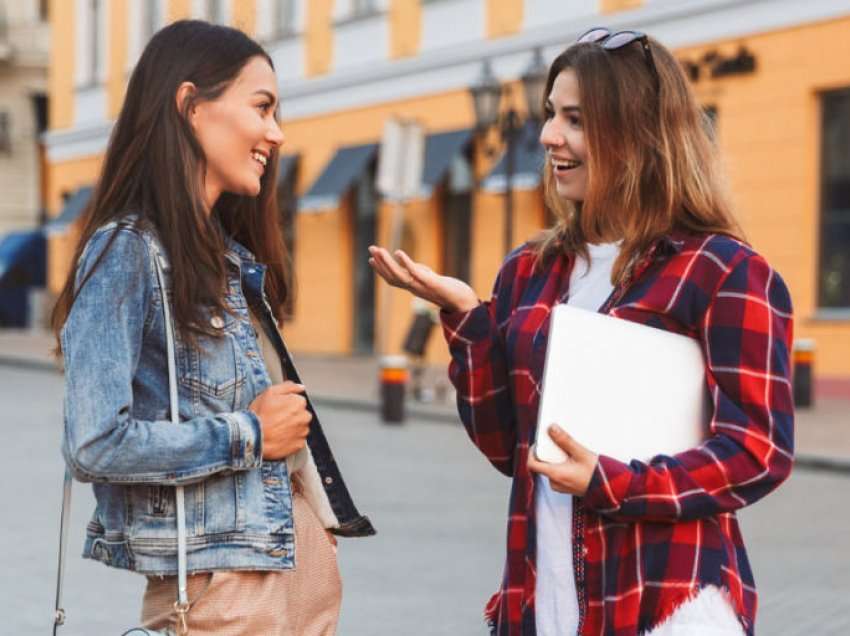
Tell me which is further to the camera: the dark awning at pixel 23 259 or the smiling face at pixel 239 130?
the dark awning at pixel 23 259

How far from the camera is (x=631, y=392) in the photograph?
2.52m

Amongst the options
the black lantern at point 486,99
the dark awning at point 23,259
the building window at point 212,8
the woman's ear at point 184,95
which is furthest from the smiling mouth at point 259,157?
the dark awning at point 23,259

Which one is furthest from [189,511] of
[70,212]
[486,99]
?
[70,212]

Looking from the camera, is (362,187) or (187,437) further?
(362,187)

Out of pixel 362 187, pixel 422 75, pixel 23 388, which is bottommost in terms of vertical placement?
pixel 23 388

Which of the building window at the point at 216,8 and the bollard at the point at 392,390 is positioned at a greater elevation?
the building window at the point at 216,8

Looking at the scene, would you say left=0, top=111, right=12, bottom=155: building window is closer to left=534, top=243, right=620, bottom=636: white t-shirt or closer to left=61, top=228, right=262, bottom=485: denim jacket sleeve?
left=61, top=228, right=262, bottom=485: denim jacket sleeve

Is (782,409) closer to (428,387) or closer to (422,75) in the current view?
(428,387)

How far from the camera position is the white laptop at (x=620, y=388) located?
2.47 m

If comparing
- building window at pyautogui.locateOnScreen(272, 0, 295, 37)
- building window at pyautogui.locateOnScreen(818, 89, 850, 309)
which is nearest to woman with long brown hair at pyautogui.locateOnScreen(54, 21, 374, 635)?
building window at pyautogui.locateOnScreen(818, 89, 850, 309)

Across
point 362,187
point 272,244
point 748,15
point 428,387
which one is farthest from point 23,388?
point 272,244

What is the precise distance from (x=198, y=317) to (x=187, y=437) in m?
0.20

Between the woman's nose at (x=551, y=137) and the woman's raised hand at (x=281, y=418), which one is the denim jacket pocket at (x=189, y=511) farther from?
the woman's nose at (x=551, y=137)

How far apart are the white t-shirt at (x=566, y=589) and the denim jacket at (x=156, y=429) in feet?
1.40
